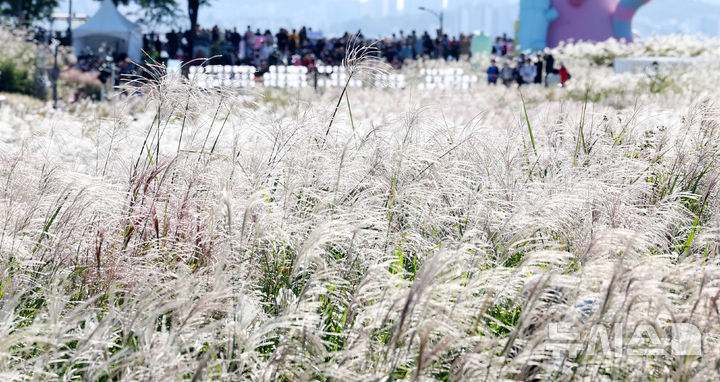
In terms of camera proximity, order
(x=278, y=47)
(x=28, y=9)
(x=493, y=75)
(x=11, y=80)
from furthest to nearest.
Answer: (x=28, y=9)
(x=278, y=47)
(x=493, y=75)
(x=11, y=80)

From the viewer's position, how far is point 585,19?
111 feet

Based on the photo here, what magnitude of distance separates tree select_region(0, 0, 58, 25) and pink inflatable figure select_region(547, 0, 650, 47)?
93.3ft

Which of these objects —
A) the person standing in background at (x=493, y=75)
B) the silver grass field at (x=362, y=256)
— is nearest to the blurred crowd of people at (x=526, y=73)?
the person standing in background at (x=493, y=75)

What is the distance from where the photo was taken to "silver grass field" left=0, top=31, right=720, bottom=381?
2.16 meters

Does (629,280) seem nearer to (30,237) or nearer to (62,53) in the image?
(30,237)

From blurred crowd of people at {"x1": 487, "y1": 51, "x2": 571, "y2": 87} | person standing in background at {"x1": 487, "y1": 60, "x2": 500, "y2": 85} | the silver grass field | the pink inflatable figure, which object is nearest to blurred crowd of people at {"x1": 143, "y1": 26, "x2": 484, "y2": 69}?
blurred crowd of people at {"x1": 487, "y1": 51, "x2": 571, "y2": 87}

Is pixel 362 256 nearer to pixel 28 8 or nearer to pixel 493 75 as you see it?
pixel 493 75

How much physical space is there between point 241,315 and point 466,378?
0.67 m

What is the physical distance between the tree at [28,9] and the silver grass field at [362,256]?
146ft

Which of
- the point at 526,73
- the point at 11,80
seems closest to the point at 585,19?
the point at 526,73

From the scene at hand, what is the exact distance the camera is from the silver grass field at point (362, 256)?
2160 mm

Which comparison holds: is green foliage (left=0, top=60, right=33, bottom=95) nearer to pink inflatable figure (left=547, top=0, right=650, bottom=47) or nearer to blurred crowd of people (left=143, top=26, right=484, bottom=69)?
blurred crowd of people (left=143, top=26, right=484, bottom=69)

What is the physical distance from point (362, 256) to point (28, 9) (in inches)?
1921

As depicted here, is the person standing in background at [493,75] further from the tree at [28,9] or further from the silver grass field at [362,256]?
the tree at [28,9]
